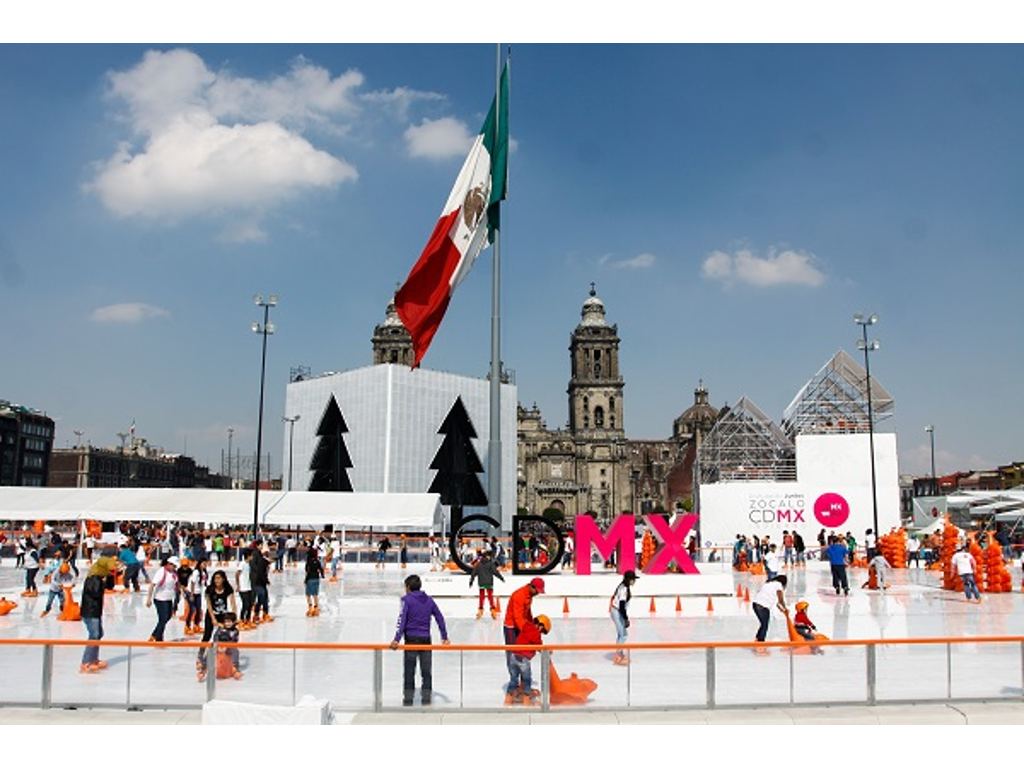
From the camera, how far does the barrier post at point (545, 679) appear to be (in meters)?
8.06

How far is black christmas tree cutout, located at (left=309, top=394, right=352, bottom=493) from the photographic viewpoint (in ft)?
214

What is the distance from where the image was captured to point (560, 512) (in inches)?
4705

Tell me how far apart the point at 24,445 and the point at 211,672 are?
4375 inches

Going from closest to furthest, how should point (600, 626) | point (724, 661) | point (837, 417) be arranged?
point (724, 661)
point (600, 626)
point (837, 417)

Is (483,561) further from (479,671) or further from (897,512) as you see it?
(897,512)

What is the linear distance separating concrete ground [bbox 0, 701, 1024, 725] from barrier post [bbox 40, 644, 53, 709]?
10 cm

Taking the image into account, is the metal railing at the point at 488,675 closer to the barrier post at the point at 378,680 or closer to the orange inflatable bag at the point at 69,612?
the barrier post at the point at 378,680

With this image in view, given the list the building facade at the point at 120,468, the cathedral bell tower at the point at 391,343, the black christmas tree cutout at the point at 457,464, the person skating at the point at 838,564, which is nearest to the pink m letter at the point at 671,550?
the person skating at the point at 838,564

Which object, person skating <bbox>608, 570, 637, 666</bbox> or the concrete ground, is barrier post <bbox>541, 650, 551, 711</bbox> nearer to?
the concrete ground

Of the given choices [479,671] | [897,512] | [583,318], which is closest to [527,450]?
[583,318]

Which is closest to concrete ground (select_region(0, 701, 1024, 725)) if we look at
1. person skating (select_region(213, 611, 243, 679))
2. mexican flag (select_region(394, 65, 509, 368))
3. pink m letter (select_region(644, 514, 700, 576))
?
person skating (select_region(213, 611, 243, 679))

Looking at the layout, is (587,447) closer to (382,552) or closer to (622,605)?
(382,552)

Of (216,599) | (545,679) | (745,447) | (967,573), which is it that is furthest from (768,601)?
(745,447)
